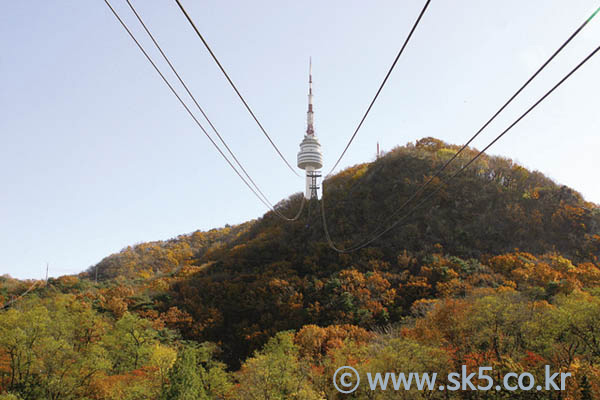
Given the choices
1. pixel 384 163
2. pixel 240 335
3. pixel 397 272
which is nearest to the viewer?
pixel 240 335

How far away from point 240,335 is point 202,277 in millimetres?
13141

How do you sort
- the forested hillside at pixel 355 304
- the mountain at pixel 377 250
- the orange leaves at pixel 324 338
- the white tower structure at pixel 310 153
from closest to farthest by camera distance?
the forested hillside at pixel 355 304, the orange leaves at pixel 324 338, the mountain at pixel 377 250, the white tower structure at pixel 310 153

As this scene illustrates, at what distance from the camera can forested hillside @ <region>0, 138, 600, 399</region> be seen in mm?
23438

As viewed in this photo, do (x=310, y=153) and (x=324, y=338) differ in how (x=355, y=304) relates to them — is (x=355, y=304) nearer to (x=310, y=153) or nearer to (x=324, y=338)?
(x=324, y=338)

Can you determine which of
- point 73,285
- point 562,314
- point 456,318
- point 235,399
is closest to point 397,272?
point 456,318

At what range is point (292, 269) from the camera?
146ft

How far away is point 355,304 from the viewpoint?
3528 cm

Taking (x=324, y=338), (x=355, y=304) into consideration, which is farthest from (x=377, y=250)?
(x=324, y=338)

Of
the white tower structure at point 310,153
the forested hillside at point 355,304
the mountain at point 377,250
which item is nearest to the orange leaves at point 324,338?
the forested hillside at point 355,304

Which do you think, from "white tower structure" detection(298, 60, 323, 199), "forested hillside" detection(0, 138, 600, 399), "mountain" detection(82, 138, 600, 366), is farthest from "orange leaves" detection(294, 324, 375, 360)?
"white tower structure" detection(298, 60, 323, 199)

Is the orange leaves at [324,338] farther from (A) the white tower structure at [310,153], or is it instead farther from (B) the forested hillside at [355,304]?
(A) the white tower structure at [310,153]

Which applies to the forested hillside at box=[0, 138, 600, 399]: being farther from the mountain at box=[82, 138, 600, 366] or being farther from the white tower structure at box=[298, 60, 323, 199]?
the white tower structure at box=[298, 60, 323, 199]

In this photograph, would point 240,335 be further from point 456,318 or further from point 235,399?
point 456,318

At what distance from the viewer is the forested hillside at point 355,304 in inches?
923
